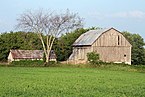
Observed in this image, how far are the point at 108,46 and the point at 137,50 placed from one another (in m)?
26.5

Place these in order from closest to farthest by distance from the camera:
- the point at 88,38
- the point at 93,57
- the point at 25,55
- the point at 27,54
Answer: the point at 93,57 → the point at 88,38 → the point at 25,55 → the point at 27,54

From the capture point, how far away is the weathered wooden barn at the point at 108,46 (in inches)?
3034

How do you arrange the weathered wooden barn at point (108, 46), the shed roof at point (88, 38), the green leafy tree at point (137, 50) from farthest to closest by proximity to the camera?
1. the green leafy tree at point (137, 50)
2. the shed roof at point (88, 38)
3. the weathered wooden barn at point (108, 46)

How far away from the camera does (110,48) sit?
78.4 metres

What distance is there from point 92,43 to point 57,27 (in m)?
8.06

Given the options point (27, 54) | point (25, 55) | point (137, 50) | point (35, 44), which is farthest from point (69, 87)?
point (137, 50)

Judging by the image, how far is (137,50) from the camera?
337 ft

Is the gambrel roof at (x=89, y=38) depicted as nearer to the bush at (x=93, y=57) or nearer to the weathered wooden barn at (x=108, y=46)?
the weathered wooden barn at (x=108, y=46)

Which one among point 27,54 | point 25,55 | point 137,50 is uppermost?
point 137,50

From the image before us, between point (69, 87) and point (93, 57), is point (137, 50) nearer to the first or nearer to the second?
point (93, 57)

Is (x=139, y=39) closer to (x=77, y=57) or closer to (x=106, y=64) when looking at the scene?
(x=77, y=57)

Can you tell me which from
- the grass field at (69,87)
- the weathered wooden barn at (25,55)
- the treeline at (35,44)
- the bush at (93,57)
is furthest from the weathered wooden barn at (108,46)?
the grass field at (69,87)

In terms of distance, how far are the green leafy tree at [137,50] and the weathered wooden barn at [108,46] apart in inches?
613

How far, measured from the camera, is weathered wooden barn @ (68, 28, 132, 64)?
77.1 meters
